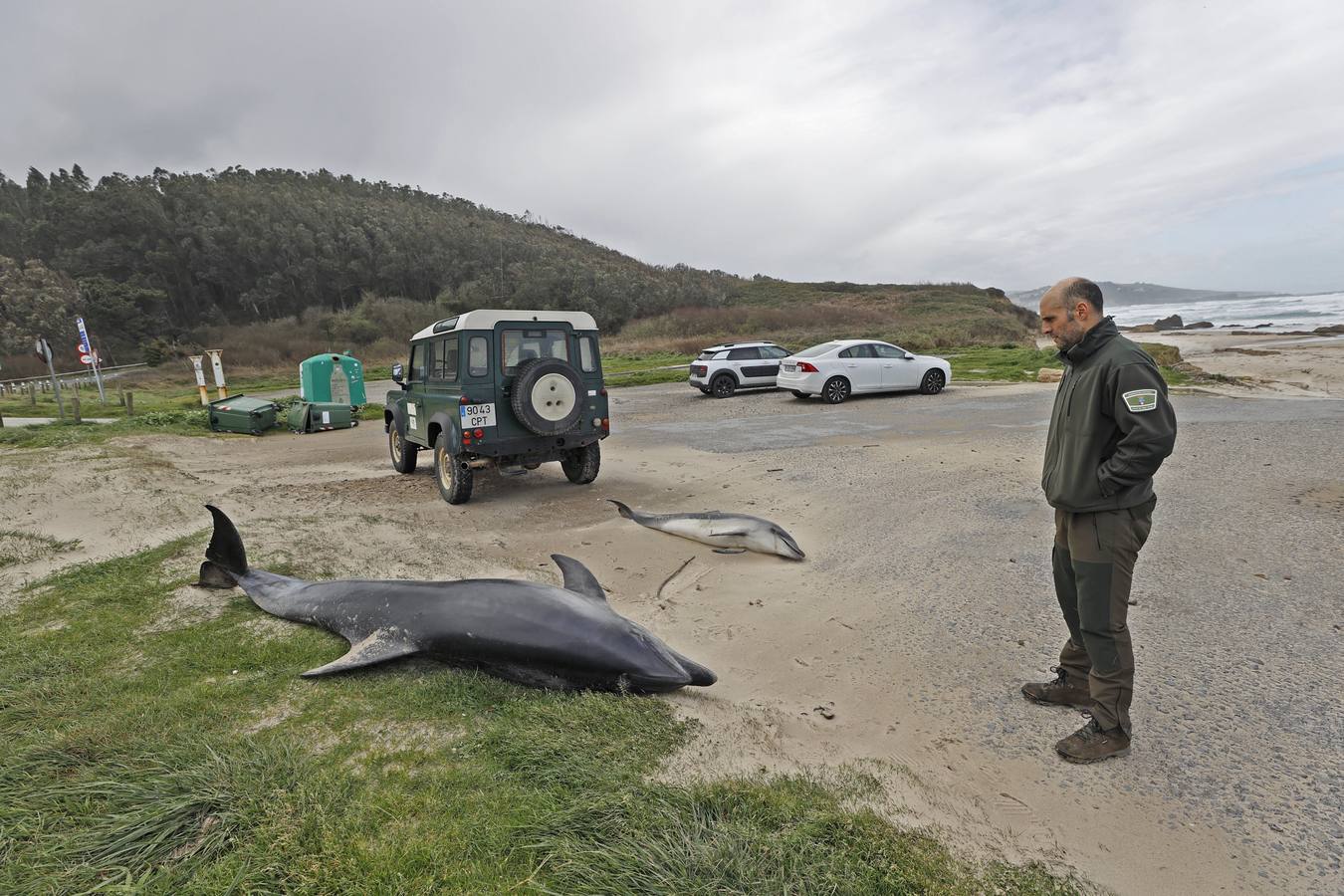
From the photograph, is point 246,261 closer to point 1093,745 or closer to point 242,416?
point 242,416

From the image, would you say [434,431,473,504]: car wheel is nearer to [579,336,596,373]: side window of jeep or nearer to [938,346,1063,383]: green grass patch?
[579,336,596,373]: side window of jeep

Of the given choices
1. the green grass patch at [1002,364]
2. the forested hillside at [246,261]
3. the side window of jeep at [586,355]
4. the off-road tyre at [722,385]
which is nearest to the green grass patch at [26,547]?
the side window of jeep at [586,355]

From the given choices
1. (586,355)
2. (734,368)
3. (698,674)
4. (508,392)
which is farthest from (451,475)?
(734,368)

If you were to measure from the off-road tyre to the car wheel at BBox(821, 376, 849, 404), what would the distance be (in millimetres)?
3608

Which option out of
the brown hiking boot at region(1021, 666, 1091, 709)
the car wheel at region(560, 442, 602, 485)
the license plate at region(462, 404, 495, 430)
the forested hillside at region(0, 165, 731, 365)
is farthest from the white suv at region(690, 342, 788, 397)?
the forested hillside at region(0, 165, 731, 365)

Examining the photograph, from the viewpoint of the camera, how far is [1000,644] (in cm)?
428

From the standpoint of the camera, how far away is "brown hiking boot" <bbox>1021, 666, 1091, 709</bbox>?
3502mm

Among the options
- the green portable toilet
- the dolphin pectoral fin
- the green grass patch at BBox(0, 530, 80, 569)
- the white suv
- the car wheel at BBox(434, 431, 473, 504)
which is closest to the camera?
the dolphin pectoral fin

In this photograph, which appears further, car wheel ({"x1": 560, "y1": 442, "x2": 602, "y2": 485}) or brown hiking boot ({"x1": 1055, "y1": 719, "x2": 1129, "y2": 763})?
car wheel ({"x1": 560, "y1": 442, "x2": 602, "y2": 485})

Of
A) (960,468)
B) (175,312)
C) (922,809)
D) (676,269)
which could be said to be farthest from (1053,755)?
(676,269)

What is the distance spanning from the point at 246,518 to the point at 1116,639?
27.1ft

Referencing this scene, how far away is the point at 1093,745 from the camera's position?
10.1ft

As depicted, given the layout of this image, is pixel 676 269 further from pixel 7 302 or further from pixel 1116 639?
pixel 1116 639

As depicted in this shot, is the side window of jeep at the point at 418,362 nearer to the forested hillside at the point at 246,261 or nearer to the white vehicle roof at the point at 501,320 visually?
the white vehicle roof at the point at 501,320
